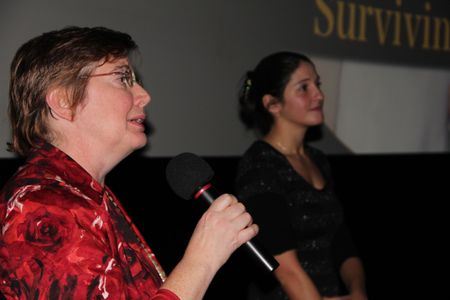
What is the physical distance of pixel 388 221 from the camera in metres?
3.59

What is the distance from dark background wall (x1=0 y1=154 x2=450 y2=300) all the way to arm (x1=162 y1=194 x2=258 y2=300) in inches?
63.9

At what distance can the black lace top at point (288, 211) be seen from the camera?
1.91m

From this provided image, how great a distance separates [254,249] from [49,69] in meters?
0.61

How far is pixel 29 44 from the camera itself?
1278 mm

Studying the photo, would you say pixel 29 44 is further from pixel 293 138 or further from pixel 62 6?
pixel 293 138

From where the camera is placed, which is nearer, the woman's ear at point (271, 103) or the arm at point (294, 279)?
the arm at point (294, 279)

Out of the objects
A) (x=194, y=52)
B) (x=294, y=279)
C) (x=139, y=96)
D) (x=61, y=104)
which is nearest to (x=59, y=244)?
(x=61, y=104)

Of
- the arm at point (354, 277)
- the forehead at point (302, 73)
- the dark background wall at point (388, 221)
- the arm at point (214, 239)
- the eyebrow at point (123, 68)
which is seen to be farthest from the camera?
the dark background wall at point (388, 221)

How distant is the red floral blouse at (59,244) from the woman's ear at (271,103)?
1258mm

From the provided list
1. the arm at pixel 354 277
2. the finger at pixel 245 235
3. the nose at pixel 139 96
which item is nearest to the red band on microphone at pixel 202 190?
the finger at pixel 245 235

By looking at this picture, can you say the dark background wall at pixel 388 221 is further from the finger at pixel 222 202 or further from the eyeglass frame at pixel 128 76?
the finger at pixel 222 202

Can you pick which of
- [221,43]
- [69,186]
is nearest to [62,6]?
[221,43]

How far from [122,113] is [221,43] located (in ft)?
4.90

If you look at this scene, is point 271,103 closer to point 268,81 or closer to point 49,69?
point 268,81
